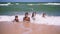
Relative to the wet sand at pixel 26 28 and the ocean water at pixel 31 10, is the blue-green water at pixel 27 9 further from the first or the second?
the wet sand at pixel 26 28

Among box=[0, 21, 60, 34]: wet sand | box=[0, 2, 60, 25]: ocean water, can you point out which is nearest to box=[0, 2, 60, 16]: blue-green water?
box=[0, 2, 60, 25]: ocean water

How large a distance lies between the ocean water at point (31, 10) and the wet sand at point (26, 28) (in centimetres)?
4

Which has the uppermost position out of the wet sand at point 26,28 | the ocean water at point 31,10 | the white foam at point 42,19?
the ocean water at point 31,10

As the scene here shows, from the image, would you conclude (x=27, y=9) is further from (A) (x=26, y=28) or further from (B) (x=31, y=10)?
(A) (x=26, y=28)

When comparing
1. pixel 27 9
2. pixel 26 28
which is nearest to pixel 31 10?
pixel 27 9

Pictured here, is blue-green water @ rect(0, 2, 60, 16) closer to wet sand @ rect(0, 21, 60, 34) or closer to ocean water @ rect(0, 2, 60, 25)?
ocean water @ rect(0, 2, 60, 25)

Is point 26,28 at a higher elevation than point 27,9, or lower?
lower

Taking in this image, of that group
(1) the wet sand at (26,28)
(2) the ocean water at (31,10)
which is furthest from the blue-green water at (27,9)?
(1) the wet sand at (26,28)

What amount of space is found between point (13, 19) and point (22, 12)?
0.10 m

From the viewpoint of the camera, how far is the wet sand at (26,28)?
129 centimetres

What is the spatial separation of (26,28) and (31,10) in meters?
0.16

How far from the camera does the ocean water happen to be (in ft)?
4.50

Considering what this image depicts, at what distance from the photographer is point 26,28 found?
134 centimetres

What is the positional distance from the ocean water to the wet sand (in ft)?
0.13
